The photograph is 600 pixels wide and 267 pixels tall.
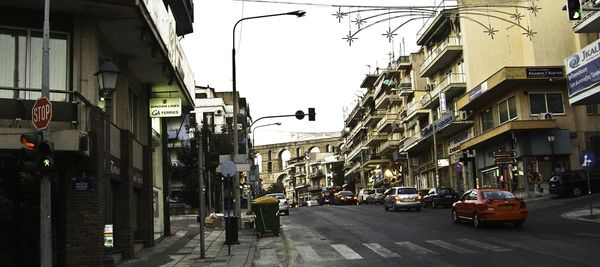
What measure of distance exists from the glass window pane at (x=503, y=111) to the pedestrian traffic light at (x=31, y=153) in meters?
37.7

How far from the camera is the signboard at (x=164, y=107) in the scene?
20.4m

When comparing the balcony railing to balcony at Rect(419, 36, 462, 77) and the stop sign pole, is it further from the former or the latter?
the stop sign pole

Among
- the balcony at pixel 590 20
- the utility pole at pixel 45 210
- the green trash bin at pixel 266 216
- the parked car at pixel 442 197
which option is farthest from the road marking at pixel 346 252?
the parked car at pixel 442 197

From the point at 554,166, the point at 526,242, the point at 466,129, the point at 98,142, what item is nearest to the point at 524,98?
the point at 554,166

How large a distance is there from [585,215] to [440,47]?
106ft

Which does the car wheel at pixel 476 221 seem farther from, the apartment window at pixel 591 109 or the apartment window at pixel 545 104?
the apartment window at pixel 591 109

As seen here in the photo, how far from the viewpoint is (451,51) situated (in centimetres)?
5066

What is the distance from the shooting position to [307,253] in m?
16.5

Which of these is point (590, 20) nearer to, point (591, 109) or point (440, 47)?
point (591, 109)

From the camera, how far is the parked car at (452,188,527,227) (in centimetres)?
2108

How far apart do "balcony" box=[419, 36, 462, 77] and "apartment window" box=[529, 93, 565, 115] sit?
1039 cm

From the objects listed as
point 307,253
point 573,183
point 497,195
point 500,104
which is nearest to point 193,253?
point 307,253

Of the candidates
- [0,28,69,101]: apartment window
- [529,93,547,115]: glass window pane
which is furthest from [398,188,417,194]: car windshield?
[0,28,69,101]: apartment window

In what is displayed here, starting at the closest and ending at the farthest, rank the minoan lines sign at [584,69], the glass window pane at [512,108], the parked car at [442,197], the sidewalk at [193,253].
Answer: the sidewalk at [193,253], the minoan lines sign at [584,69], the parked car at [442,197], the glass window pane at [512,108]
